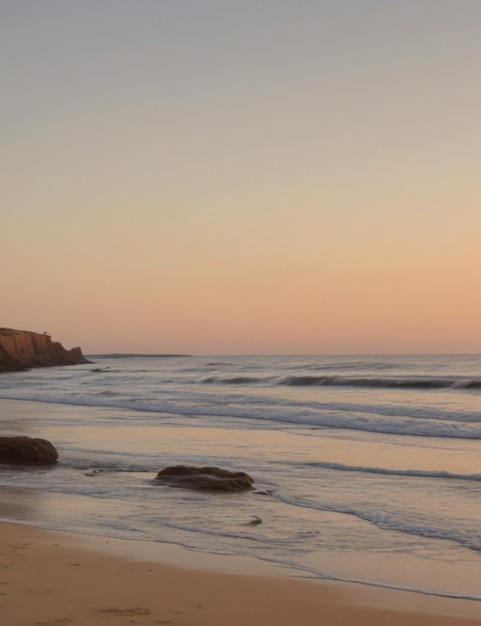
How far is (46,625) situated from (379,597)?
2490mm

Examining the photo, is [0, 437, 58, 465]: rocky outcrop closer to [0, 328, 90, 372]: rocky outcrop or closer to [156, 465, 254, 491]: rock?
[156, 465, 254, 491]: rock

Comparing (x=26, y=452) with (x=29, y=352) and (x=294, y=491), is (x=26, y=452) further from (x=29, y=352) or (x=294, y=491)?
(x=29, y=352)

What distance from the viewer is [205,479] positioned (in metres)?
10.9

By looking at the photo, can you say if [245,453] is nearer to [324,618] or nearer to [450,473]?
[450,473]

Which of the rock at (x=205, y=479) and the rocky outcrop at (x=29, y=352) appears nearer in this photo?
the rock at (x=205, y=479)

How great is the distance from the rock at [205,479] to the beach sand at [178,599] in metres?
3.91

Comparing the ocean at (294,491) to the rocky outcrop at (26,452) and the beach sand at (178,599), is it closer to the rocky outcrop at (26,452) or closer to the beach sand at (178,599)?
the rocky outcrop at (26,452)

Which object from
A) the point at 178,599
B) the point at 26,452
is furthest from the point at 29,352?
the point at 178,599

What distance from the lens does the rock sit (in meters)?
10.7

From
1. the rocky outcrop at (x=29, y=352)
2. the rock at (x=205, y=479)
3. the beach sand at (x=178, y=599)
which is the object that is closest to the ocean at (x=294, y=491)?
the rock at (x=205, y=479)

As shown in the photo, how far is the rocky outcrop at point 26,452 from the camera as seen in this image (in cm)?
1316

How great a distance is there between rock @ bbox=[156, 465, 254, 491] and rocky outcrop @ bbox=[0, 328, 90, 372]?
76.7 metres

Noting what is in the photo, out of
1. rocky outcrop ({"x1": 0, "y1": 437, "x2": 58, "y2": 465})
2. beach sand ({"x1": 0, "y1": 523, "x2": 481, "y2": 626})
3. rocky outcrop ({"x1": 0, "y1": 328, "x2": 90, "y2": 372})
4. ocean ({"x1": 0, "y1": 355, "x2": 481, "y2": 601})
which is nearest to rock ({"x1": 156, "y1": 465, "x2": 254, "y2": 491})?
ocean ({"x1": 0, "y1": 355, "x2": 481, "y2": 601})

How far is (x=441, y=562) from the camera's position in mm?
7039
